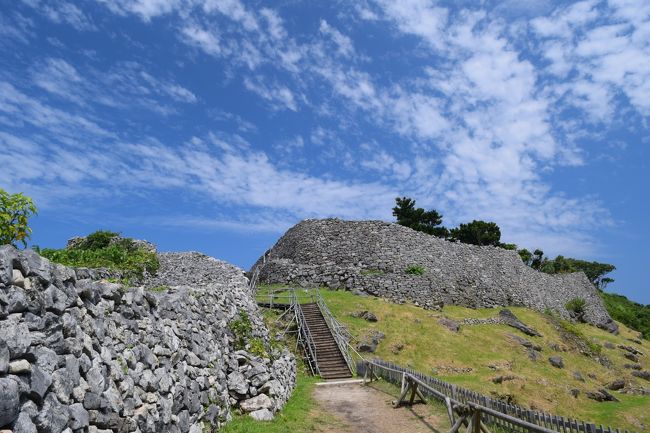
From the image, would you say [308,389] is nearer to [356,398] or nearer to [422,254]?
[356,398]

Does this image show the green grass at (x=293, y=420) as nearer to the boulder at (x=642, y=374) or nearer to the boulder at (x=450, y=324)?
the boulder at (x=450, y=324)

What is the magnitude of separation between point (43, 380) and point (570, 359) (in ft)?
114

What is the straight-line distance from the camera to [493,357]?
86.9ft

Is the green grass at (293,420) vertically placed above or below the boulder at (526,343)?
below

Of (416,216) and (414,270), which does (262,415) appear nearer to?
(414,270)

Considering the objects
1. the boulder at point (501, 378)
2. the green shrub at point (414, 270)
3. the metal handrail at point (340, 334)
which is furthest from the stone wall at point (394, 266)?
the boulder at point (501, 378)

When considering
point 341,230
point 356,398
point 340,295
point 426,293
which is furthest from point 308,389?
point 341,230

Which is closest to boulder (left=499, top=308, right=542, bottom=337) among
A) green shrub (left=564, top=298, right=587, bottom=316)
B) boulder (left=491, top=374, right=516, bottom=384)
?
boulder (left=491, top=374, right=516, bottom=384)

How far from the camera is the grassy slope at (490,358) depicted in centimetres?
2016

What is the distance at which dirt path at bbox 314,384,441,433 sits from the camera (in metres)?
11.7

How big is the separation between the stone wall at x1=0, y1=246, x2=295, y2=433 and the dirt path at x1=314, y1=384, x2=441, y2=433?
7.78ft

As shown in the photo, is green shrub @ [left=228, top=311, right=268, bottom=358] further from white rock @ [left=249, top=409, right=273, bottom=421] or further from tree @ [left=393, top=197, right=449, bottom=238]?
tree @ [left=393, top=197, right=449, bottom=238]

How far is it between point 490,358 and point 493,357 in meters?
0.36

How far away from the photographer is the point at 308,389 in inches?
696
